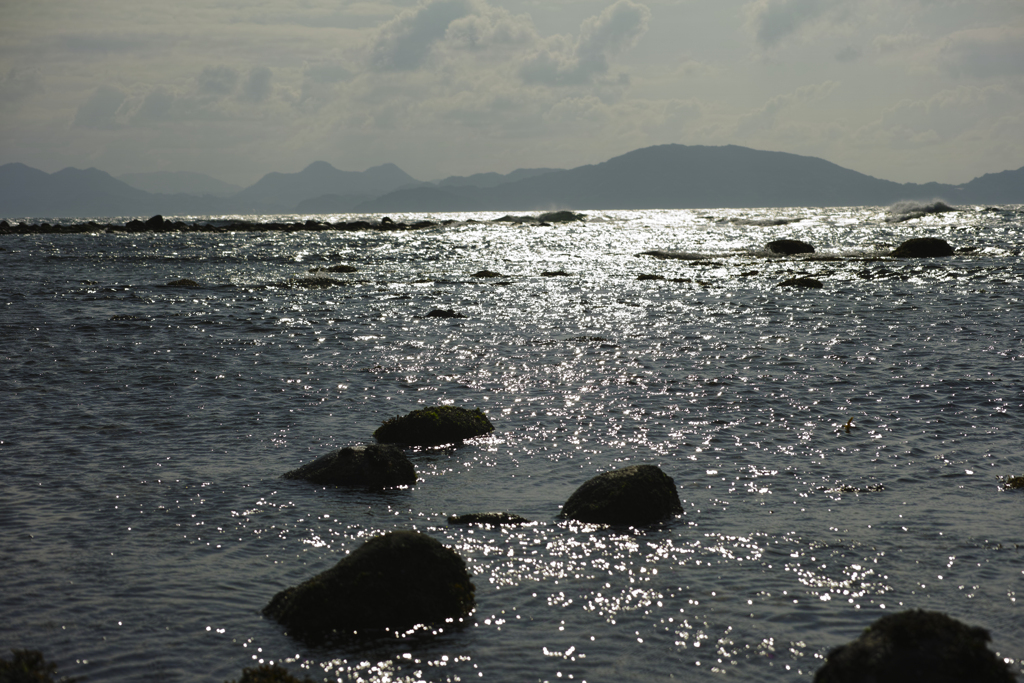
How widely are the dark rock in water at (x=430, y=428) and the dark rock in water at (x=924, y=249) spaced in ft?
200

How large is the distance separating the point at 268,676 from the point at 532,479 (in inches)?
322

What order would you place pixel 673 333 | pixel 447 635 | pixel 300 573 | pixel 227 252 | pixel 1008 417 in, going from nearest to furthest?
pixel 447 635 < pixel 300 573 < pixel 1008 417 < pixel 673 333 < pixel 227 252

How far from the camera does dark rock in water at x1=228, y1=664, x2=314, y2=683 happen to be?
739 centimetres

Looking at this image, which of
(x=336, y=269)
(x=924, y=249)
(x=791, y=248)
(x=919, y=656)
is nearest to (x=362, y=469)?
(x=919, y=656)

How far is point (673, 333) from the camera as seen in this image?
33781 mm

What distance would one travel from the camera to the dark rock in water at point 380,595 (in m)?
9.13

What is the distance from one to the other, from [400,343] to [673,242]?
266 feet

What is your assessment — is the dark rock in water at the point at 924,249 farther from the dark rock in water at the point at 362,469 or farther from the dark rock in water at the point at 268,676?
the dark rock in water at the point at 268,676

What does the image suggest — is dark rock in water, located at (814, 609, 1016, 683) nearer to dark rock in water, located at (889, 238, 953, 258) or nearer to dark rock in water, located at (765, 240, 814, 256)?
dark rock in water, located at (889, 238, 953, 258)

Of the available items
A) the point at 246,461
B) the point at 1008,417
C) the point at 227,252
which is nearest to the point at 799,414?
the point at 1008,417

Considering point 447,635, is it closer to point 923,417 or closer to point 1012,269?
point 923,417

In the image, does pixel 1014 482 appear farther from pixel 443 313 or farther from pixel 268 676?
pixel 443 313

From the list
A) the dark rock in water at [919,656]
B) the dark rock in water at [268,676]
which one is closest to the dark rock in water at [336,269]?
the dark rock in water at [268,676]

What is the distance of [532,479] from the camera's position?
598 inches
